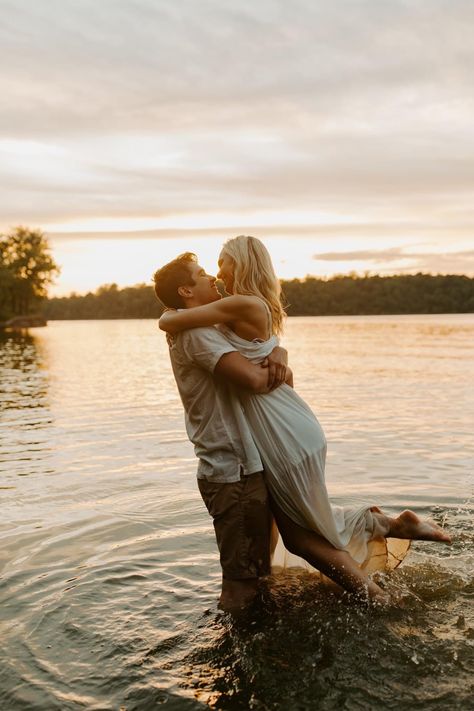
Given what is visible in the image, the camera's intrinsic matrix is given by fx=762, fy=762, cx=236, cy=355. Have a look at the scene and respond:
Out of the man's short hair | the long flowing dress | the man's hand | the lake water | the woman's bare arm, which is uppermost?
the man's short hair

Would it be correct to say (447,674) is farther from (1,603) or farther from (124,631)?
(1,603)

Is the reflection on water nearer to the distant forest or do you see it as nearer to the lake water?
the lake water

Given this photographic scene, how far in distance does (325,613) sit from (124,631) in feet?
4.72

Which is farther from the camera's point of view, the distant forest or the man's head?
the distant forest

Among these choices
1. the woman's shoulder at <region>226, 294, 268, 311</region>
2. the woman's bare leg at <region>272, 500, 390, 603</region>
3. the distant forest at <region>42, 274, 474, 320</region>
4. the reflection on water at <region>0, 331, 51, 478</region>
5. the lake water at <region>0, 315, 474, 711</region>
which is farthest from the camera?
the distant forest at <region>42, 274, 474, 320</region>

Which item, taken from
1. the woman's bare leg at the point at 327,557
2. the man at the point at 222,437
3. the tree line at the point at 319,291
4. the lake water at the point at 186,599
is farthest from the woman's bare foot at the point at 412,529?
the tree line at the point at 319,291

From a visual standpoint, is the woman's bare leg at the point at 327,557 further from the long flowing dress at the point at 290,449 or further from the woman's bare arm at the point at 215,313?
the woman's bare arm at the point at 215,313

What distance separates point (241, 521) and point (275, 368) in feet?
3.51

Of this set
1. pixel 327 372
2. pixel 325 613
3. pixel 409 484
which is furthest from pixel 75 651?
pixel 327 372

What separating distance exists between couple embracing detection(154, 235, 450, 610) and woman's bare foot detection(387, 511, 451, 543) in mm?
607

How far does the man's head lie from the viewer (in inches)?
204

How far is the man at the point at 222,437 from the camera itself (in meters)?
5.13

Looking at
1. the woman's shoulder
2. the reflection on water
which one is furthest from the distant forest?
the woman's shoulder

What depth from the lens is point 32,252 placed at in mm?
108250
